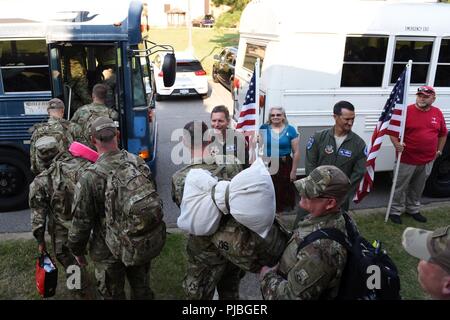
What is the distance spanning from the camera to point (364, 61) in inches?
225

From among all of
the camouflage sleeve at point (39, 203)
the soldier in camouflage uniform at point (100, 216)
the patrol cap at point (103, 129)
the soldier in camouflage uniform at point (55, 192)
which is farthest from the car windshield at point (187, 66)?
the patrol cap at point (103, 129)

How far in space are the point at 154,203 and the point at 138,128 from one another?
2.98m

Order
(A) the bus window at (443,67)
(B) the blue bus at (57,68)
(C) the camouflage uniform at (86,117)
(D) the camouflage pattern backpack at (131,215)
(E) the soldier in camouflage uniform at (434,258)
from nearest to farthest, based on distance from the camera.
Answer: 1. (E) the soldier in camouflage uniform at (434,258)
2. (D) the camouflage pattern backpack at (131,215)
3. (C) the camouflage uniform at (86,117)
4. (B) the blue bus at (57,68)
5. (A) the bus window at (443,67)

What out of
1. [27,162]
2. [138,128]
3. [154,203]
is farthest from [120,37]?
[154,203]

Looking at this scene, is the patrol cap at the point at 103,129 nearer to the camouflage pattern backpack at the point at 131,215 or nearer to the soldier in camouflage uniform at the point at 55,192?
the camouflage pattern backpack at the point at 131,215

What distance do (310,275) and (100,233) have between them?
72.1 inches

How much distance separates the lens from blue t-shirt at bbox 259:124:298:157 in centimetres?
475

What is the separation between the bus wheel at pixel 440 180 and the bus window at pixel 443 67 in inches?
46.9

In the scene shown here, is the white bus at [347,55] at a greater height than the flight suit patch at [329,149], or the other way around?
the white bus at [347,55]

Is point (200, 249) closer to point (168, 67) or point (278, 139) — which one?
point (278, 139)

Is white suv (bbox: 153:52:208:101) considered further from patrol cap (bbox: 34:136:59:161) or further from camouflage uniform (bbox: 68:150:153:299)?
camouflage uniform (bbox: 68:150:153:299)

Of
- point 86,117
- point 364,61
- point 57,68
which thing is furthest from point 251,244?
point 364,61

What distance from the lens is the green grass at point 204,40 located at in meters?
24.3
